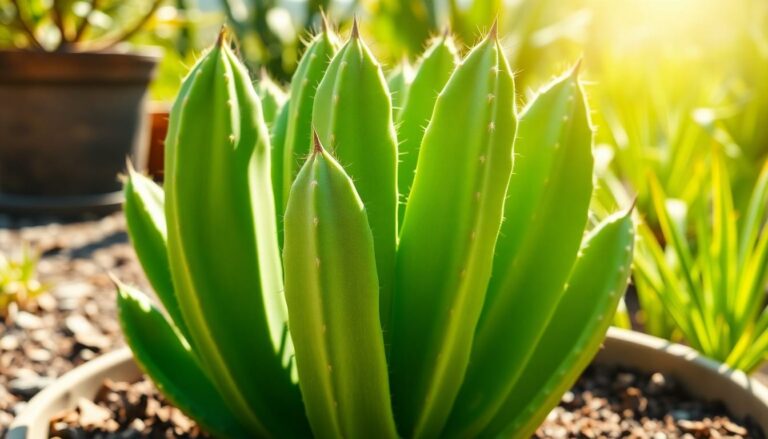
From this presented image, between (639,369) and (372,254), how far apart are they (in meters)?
0.69

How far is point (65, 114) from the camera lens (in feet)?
9.30

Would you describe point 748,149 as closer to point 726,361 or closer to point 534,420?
point 726,361

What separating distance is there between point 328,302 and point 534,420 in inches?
10.6

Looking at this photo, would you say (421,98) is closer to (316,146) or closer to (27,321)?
(316,146)

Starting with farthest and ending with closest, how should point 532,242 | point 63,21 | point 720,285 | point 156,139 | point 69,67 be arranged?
point 156,139 < point 63,21 < point 69,67 < point 720,285 < point 532,242

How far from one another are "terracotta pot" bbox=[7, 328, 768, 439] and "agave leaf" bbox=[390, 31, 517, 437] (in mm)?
447

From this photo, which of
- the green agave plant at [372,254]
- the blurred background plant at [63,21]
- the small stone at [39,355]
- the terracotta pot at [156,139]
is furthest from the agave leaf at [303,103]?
the terracotta pot at [156,139]

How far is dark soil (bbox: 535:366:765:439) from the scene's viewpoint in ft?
3.58

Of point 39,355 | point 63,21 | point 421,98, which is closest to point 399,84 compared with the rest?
point 421,98

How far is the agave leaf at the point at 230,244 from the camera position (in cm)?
82

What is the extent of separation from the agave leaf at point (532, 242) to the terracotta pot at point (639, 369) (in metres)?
0.40

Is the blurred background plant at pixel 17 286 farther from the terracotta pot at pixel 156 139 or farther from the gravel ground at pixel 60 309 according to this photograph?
the terracotta pot at pixel 156 139

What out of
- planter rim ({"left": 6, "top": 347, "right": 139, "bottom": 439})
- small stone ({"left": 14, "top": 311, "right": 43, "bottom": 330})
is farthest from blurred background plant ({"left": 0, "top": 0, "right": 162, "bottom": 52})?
planter rim ({"left": 6, "top": 347, "right": 139, "bottom": 439})

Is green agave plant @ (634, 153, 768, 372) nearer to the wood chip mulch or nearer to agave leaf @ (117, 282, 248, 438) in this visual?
the wood chip mulch
